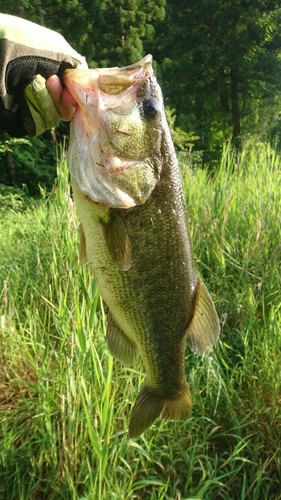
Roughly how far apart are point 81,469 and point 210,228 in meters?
1.88

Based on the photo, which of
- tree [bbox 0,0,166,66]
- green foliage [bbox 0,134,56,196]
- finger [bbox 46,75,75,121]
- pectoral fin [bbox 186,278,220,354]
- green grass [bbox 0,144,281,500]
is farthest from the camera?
tree [bbox 0,0,166,66]

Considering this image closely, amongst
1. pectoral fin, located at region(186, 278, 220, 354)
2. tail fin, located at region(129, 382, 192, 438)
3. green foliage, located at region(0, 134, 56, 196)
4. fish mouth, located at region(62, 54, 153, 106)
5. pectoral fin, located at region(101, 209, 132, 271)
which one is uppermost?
fish mouth, located at region(62, 54, 153, 106)

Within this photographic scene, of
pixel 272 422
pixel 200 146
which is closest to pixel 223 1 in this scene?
pixel 200 146

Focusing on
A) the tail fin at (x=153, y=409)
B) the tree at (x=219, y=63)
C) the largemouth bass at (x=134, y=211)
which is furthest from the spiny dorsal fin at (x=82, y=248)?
the tree at (x=219, y=63)

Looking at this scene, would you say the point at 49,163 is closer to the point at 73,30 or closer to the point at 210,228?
the point at 73,30

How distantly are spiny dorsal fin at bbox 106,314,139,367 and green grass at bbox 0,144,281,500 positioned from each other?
0.33 m

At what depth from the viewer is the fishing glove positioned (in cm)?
146

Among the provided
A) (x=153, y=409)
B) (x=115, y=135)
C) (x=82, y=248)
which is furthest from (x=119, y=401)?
(x=115, y=135)

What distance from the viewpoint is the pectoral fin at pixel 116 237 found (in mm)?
1300

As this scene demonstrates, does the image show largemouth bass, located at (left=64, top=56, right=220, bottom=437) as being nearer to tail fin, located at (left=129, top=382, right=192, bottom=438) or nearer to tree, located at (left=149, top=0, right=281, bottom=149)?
tail fin, located at (left=129, top=382, right=192, bottom=438)

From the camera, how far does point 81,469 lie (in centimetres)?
194

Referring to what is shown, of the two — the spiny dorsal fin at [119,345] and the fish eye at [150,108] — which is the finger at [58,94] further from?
the spiny dorsal fin at [119,345]

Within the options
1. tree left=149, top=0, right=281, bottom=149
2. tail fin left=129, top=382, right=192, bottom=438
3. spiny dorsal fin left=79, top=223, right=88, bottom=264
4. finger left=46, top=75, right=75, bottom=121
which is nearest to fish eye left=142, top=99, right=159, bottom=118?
finger left=46, top=75, right=75, bottom=121

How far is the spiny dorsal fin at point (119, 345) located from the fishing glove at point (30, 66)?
26.8 inches
